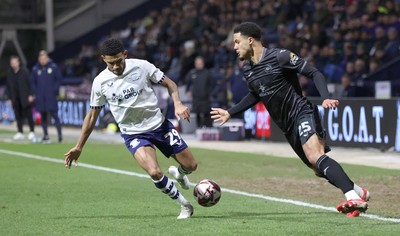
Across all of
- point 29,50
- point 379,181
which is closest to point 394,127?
point 379,181

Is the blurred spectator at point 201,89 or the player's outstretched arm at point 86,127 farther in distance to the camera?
the blurred spectator at point 201,89

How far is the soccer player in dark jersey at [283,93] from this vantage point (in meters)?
9.87

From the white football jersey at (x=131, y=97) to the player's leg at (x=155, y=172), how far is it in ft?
0.95

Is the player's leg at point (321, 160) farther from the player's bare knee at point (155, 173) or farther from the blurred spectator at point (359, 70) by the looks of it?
the blurred spectator at point (359, 70)

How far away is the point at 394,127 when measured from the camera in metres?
19.0

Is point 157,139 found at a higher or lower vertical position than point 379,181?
higher

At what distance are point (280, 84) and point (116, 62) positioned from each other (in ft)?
5.88

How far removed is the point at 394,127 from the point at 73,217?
31.9ft

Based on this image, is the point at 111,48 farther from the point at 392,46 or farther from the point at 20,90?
the point at 20,90

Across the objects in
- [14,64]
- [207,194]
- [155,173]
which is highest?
[155,173]

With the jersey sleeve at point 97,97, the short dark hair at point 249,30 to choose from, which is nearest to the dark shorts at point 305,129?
the short dark hair at point 249,30

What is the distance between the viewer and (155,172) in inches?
408

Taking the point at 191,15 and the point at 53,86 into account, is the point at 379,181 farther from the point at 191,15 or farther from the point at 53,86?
the point at 191,15

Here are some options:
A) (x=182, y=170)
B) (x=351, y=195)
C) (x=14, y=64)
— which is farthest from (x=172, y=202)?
(x=14, y=64)
